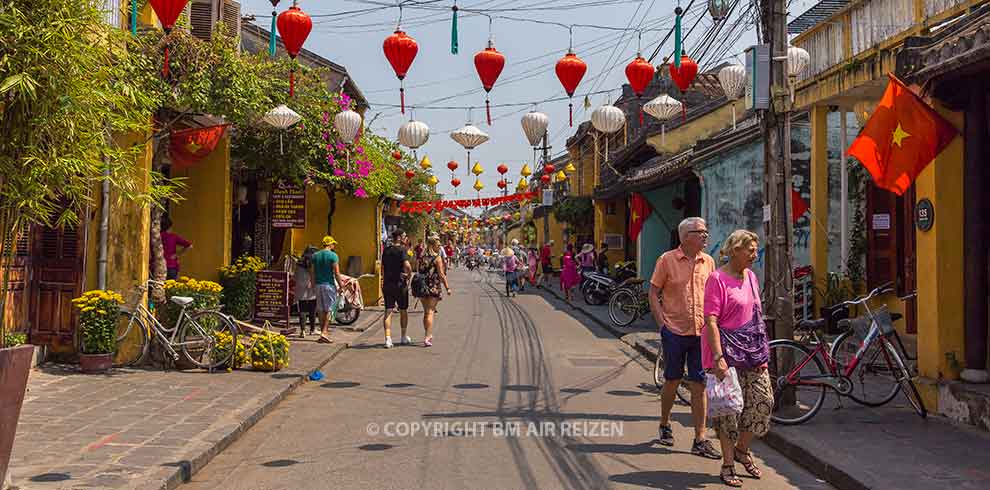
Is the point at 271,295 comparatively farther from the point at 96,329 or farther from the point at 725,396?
the point at 725,396

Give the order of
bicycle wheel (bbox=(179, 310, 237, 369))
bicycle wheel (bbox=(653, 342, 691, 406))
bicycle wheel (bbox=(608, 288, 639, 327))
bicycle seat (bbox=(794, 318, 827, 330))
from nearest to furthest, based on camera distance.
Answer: bicycle seat (bbox=(794, 318, 827, 330)), bicycle wheel (bbox=(653, 342, 691, 406)), bicycle wheel (bbox=(179, 310, 237, 369)), bicycle wheel (bbox=(608, 288, 639, 327))

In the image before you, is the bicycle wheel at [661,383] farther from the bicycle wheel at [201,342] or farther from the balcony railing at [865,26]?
A: the bicycle wheel at [201,342]

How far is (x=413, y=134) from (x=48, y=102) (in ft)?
30.1

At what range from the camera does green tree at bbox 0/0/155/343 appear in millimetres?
4551

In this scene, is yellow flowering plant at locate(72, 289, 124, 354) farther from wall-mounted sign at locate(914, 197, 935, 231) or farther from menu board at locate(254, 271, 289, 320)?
wall-mounted sign at locate(914, 197, 935, 231)

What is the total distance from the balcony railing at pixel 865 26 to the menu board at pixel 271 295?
920 centimetres

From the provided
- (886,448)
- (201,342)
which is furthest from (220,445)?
(886,448)

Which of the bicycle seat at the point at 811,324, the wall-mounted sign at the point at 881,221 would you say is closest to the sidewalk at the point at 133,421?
the bicycle seat at the point at 811,324

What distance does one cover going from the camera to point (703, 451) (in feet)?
22.3

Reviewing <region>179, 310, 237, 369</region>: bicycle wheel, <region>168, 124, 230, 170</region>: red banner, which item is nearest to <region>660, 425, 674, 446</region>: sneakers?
<region>179, 310, 237, 369</region>: bicycle wheel

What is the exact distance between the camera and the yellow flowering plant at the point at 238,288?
1455cm

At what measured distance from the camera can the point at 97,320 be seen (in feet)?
33.7

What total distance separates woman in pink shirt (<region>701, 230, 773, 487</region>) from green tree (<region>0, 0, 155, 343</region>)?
4148 mm

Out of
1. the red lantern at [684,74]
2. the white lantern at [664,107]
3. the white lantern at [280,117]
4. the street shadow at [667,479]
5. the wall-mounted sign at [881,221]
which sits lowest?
the street shadow at [667,479]
